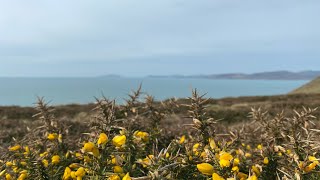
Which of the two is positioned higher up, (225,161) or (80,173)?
(225,161)

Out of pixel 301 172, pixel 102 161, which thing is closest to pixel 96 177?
pixel 102 161

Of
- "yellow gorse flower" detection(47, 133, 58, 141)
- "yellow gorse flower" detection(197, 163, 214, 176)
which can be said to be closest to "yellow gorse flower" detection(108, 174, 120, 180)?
"yellow gorse flower" detection(197, 163, 214, 176)

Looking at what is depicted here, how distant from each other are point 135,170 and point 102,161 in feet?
1.04

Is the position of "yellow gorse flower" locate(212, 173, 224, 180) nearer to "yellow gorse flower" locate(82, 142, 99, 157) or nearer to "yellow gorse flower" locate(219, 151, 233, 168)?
"yellow gorse flower" locate(219, 151, 233, 168)

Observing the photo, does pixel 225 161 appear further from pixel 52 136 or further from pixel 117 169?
pixel 52 136

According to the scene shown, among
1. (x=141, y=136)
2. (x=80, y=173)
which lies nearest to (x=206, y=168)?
(x=80, y=173)

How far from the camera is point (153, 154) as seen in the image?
6.72 feet

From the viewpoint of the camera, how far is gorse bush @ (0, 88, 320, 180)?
1.98m

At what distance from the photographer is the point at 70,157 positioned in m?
2.87

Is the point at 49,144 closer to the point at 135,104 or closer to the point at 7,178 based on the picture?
the point at 7,178

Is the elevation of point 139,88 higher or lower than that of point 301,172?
higher

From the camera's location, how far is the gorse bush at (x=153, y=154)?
1.98m

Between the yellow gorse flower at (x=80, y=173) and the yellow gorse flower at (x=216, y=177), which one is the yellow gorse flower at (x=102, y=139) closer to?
the yellow gorse flower at (x=80, y=173)

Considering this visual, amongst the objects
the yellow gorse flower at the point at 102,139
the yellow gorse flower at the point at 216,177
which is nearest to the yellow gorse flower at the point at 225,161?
the yellow gorse flower at the point at 216,177
